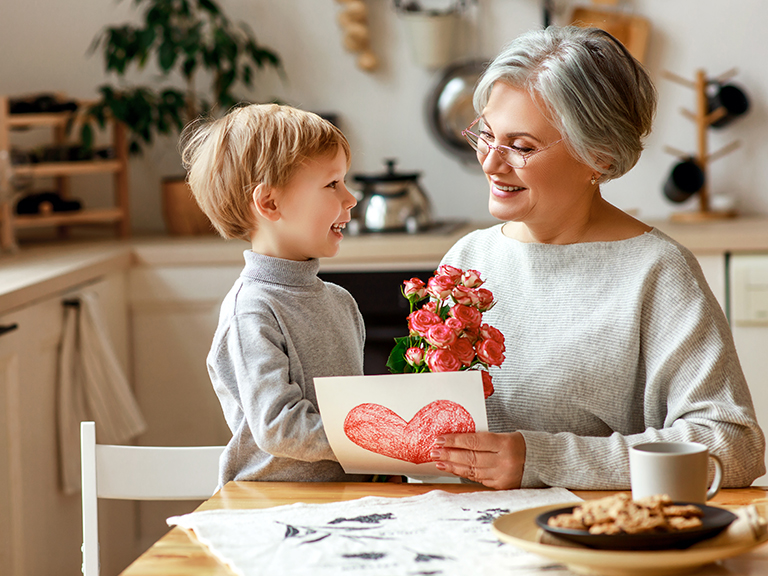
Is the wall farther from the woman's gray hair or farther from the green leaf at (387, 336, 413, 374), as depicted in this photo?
the green leaf at (387, 336, 413, 374)

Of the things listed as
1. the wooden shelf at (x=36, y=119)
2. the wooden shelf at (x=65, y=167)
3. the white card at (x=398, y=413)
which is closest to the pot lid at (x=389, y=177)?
the wooden shelf at (x=65, y=167)

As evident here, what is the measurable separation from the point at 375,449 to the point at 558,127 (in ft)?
1.67

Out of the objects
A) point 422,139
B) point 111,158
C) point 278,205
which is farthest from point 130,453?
point 422,139

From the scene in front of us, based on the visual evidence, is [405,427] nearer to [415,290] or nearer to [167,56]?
[415,290]

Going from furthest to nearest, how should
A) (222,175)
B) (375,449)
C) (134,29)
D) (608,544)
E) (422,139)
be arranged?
(422,139), (134,29), (222,175), (375,449), (608,544)

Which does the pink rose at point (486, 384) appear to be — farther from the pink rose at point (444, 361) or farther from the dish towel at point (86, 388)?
the dish towel at point (86, 388)

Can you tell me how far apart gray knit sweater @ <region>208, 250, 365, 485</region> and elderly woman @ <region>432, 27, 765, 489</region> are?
24 cm

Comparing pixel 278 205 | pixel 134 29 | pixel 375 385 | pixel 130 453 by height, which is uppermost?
pixel 134 29

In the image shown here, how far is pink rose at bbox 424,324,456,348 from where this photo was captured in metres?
0.96

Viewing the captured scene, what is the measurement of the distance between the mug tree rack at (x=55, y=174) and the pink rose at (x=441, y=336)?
1844mm

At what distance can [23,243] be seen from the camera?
283 cm

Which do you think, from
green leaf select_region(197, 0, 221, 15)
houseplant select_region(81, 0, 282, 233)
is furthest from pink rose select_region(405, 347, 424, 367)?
green leaf select_region(197, 0, 221, 15)

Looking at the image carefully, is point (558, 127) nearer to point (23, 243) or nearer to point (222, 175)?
point (222, 175)

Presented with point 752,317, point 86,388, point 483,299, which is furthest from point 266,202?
point 752,317
